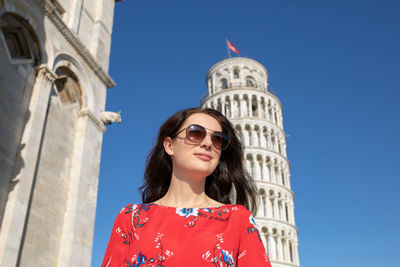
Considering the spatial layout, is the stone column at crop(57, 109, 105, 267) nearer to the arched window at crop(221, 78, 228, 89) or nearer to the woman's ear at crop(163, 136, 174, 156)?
the woman's ear at crop(163, 136, 174, 156)

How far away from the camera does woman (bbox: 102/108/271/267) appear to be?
1889 mm

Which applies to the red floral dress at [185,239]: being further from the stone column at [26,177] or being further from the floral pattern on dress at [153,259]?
the stone column at [26,177]

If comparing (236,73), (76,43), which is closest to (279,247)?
(236,73)

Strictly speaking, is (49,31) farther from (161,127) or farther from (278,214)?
(278,214)

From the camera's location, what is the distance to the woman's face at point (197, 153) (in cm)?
234

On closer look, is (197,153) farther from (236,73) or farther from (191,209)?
(236,73)

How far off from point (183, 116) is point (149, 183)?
59cm

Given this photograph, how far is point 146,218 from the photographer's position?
212cm

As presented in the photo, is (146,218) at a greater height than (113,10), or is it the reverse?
(113,10)

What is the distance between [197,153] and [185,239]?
613 mm

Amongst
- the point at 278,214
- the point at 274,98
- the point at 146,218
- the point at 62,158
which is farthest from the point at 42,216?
the point at 274,98

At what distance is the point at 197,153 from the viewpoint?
92.3 inches

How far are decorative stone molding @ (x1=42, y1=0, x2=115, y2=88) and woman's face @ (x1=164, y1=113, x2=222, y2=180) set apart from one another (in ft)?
30.9

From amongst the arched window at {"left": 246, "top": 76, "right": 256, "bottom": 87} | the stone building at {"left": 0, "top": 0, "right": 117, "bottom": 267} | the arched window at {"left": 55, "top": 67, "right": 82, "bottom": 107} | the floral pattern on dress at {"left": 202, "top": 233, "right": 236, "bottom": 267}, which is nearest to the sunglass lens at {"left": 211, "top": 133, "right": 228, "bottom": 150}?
the floral pattern on dress at {"left": 202, "top": 233, "right": 236, "bottom": 267}
